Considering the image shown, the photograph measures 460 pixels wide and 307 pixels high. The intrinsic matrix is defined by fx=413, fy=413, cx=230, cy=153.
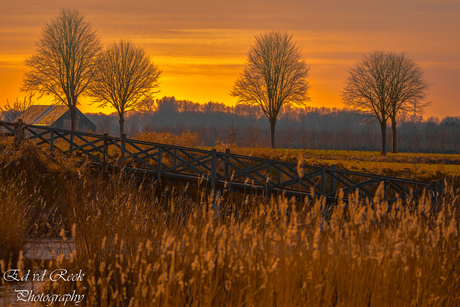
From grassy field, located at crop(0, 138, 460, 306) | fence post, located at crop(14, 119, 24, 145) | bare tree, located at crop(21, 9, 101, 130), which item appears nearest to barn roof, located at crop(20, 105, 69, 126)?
bare tree, located at crop(21, 9, 101, 130)

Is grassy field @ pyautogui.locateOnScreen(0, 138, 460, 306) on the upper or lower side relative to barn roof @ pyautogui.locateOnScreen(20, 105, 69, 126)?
lower

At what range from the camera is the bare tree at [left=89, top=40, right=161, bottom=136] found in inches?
1387

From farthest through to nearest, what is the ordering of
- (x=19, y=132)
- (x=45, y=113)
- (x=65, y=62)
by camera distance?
(x=45, y=113)
(x=65, y=62)
(x=19, y=132)

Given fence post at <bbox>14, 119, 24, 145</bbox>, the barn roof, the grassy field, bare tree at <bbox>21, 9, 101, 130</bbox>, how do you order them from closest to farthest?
1. the grassy field
2. fence post at <bbox>14, 119, 24, 145</bbox>
3. bare tree at <bbox>21, 9, 101, 130</bbox>
4. the barn roof

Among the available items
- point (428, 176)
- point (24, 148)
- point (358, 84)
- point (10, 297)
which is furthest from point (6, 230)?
point (358, 84)

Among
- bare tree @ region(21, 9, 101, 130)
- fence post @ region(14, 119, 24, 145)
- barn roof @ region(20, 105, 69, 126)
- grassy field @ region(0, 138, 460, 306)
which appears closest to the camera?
grassy field @ region(0, 138, 460, 306)

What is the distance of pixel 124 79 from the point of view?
117ft

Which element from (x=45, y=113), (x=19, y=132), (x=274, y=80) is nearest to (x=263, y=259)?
(x=19, y=132)

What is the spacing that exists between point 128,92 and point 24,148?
2151 cm

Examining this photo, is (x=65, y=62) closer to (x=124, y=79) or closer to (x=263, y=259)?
(x=124, y=79)

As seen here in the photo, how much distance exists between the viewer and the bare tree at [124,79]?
35219 millimetres

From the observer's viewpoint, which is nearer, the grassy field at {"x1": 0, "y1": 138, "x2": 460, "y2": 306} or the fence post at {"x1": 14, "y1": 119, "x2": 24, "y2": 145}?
the grassy field at {"x1": 0, "y1": 138, "x2": 460, "y2": 306}

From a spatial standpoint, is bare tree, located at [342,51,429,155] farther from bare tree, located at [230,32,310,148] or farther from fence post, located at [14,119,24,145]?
fence post, located at [14,119,24,145]

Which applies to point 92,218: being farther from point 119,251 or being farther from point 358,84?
point 358,84
